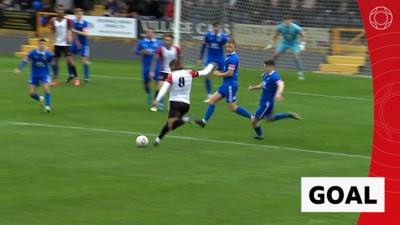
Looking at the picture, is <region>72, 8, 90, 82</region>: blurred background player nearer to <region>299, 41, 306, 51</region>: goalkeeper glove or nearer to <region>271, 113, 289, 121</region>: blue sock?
<region>299, 41, 306, 51</region>: goalkeeper glove

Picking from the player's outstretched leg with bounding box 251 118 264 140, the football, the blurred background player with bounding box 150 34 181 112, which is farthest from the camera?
the blurred background player with bounding box 150 34 181 112

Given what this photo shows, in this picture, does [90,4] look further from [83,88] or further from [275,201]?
[275,201]

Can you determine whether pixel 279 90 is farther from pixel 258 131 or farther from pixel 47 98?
pixel 47 98

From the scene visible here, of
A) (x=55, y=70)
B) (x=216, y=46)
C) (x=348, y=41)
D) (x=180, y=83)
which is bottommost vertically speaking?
(x=55, y=70)

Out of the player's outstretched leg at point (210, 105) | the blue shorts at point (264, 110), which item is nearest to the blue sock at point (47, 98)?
the player's outstretched leg at point (210, 105)

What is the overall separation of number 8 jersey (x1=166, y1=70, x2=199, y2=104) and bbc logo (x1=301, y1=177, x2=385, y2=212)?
294 inches

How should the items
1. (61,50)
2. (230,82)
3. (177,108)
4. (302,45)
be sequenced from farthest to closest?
(302,45), (61,50), (230,82), (177,108)

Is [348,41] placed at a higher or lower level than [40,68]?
lower

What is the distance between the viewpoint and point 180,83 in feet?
56.4

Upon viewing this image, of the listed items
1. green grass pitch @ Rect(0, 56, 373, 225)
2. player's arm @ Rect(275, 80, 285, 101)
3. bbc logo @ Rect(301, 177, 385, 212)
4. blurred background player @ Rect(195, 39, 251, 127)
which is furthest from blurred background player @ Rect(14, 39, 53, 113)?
bbc logo @ Rect(301, 177, 385, 212)

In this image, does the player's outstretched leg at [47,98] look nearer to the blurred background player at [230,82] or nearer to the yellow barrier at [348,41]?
the blurred background player at [230,82]

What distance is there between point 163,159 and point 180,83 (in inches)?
77.1

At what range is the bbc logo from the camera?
9.32 metres

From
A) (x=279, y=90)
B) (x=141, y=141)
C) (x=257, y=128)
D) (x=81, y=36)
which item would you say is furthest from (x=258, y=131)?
(x=81, y=36)
